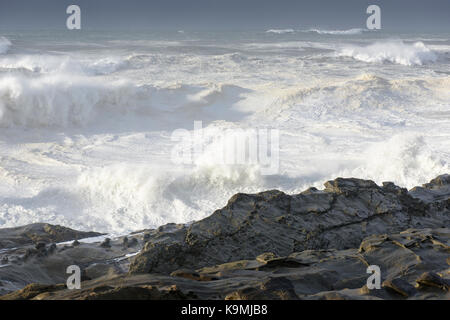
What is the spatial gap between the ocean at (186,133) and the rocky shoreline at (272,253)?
3.43 metres

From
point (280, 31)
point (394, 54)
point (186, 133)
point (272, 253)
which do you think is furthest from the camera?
point (280, 31)

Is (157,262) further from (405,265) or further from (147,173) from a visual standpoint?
(147,173)

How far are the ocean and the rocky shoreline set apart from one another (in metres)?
3.43

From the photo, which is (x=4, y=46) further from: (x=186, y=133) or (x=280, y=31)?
(x=280, y=31)

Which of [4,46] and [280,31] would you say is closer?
[4,46]

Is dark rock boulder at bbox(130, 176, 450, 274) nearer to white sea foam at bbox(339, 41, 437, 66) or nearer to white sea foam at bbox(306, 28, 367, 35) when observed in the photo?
white sea foam at bbox(339, 41, 437, 66)

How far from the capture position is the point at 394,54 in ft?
106

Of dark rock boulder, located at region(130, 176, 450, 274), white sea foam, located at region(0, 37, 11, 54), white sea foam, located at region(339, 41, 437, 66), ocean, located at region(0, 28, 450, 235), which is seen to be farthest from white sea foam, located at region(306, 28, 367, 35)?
dark rock boulder, located at region(130, 176, 450, 274)

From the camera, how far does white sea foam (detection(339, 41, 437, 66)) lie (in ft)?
103

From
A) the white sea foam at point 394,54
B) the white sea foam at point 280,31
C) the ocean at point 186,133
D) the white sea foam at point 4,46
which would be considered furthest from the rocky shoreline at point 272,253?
the white sea foam at point 280,31

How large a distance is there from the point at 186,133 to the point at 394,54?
21.2 metres

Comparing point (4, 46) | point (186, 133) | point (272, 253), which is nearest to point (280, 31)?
point (4, 46)

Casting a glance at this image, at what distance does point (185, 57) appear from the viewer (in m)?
29.8

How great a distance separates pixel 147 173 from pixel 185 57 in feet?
65.5
